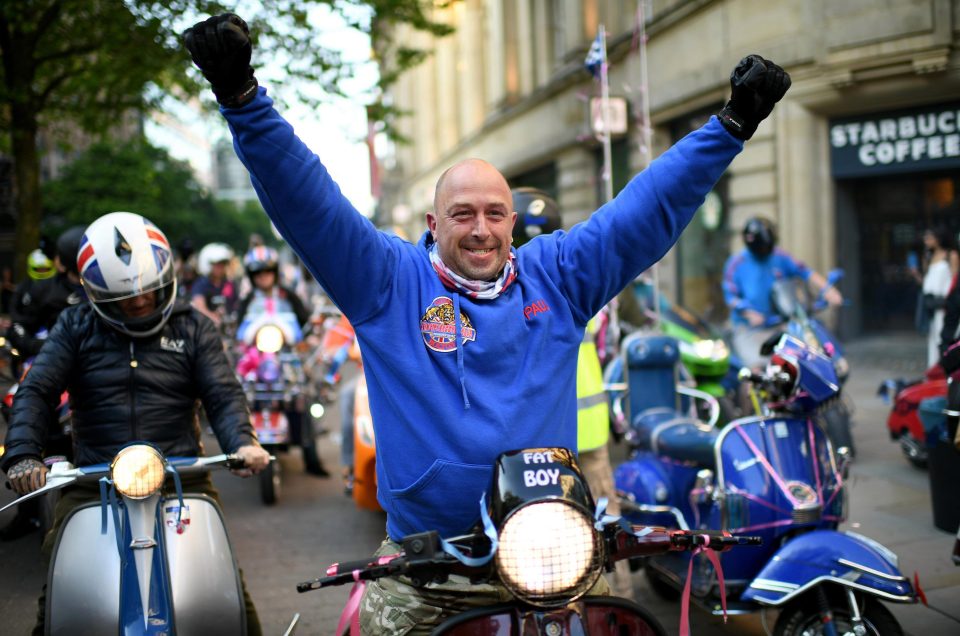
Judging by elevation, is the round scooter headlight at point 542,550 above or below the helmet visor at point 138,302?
below

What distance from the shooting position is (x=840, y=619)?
3578 millimetres

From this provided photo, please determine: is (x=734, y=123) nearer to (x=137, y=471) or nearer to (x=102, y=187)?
(x=137, y=471)

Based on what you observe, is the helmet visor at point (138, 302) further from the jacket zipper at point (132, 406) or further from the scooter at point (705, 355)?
the scooter at point (705, 355)

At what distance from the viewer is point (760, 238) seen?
8148 millimetres

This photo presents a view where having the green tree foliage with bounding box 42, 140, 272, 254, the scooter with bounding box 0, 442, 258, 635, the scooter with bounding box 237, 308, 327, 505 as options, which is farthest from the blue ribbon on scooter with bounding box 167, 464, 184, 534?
the green tree foliage with bounding box 42, 140, 272, 254

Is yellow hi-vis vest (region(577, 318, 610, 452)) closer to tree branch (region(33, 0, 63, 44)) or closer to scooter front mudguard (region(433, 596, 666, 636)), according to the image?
scooter front mudguard (region(433, 596, 666, 636))

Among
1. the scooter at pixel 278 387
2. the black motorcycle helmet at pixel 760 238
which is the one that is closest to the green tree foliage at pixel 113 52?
the scooter at pixel 278 387

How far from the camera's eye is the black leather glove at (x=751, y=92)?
212cm

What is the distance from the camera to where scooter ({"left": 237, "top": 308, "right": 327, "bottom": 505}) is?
8.28 meters

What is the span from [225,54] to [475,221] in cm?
74

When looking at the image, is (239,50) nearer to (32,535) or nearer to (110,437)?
(110,437)

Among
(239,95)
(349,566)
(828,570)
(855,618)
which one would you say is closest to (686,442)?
(828,570)

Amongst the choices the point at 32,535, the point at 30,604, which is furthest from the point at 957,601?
the point at 32,535

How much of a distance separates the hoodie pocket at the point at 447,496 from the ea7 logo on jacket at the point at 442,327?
0.93 feet
